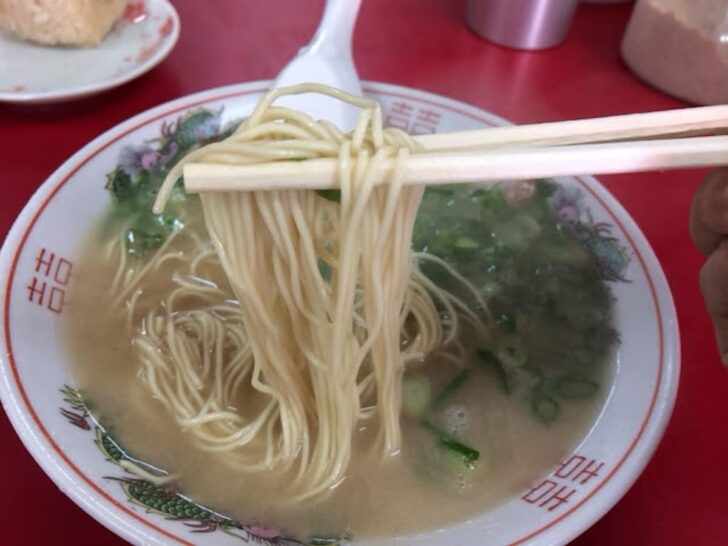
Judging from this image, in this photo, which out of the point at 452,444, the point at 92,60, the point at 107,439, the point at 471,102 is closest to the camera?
the point at 107,439

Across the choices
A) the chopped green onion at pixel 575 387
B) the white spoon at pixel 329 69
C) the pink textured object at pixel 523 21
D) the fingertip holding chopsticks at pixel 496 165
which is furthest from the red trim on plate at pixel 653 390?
the pink textured object at pixel 523 21

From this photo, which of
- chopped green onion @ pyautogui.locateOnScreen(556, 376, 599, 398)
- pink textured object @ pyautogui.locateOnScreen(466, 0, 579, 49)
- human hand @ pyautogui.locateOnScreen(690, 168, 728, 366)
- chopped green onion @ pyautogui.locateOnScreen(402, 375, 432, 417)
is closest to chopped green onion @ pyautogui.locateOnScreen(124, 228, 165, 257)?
chopped green onion @ pyautogui.locateOnScreen(402, 375, 432, 417)

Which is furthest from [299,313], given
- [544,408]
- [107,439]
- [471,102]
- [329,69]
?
[471,102]

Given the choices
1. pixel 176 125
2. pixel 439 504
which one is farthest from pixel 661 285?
pixel 176 125

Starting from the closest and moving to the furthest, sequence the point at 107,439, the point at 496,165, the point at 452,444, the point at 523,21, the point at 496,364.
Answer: the point at 496,165 → the point at 107,439 → the point at 452,444 → the point at 496,364 → the point at 523,21

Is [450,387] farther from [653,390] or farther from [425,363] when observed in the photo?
[653,390]

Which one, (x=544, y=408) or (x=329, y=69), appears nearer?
(x=544, y=408)

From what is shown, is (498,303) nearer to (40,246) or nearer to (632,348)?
(632,348)
